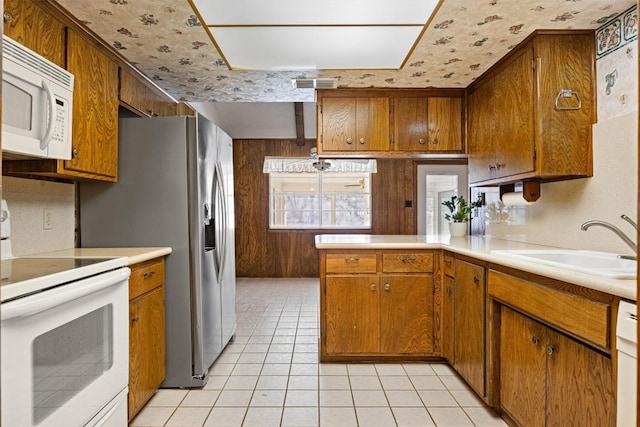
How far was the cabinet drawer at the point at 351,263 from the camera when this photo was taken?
271 centimetres

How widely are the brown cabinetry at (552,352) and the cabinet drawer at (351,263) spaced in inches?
34.5

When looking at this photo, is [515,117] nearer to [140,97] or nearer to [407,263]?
Result: [407,263]

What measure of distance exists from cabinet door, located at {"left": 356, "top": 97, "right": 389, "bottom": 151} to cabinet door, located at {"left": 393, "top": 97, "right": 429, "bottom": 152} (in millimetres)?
95

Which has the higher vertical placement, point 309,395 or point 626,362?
point 626,362

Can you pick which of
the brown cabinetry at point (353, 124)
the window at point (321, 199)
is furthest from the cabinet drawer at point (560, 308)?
the window at point (321, 199)

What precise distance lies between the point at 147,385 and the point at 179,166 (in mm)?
1249

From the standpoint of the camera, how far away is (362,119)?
3006 millimetres

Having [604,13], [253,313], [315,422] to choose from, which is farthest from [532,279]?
[253,313]

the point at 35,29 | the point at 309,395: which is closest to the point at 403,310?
the point at 309,395

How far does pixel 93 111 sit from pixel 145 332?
122 cm

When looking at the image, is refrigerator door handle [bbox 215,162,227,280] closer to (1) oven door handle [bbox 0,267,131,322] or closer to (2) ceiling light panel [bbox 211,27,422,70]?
(2) ceiling light panel [bbox 211,27,422,70]

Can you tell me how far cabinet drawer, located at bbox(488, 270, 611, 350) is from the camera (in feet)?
4.07

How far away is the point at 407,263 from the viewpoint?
2709 millimetres

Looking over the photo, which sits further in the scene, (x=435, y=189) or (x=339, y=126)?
(x=435, y=189)
